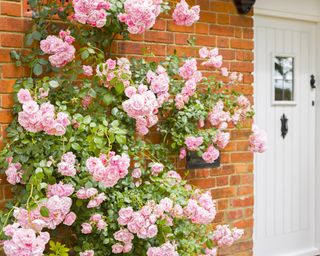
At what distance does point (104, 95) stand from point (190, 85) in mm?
565

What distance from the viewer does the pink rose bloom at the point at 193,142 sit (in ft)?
9.85

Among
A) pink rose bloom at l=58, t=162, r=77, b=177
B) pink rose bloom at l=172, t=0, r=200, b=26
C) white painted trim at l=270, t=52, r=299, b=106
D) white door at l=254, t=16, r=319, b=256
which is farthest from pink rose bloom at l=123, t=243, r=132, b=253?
white painted trim at l=270, t=52, r=299, b=106

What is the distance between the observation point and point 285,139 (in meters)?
4.04

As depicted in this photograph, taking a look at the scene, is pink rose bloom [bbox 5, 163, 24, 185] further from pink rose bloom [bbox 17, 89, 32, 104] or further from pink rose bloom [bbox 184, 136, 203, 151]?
pink rose bloom [bbox 184, 136, 203, 151]

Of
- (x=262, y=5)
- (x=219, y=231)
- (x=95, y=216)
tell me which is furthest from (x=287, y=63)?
(x=95, y=216)

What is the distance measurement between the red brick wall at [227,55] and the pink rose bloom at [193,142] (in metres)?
0.32

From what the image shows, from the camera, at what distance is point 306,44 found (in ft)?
13.5

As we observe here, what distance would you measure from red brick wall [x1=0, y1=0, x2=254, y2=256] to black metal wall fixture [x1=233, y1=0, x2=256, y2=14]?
A: 4cm

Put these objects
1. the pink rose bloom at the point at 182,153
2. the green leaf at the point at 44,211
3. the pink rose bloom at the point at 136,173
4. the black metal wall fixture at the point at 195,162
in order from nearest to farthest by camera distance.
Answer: the green leaf at the point at 44,211 < the pink rose bloom at the point at 136,173 < the pink rose bloom at the point at 182,153 < the black metal wall fixture at the point at 195,162

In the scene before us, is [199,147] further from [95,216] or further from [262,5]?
[262,5]

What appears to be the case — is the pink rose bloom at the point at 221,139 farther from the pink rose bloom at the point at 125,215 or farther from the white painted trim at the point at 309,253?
the white painted trim at the point at 309,253

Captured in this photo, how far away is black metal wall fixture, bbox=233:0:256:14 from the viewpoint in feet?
11.4

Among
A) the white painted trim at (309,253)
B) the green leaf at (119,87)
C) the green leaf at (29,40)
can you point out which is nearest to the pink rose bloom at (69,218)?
the green leaf at (119,87)

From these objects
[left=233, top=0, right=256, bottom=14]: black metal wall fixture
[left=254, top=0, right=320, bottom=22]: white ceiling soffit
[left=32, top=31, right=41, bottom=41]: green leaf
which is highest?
[left=254, top=0, right=320, bottom=22]: white ceiling soffit
